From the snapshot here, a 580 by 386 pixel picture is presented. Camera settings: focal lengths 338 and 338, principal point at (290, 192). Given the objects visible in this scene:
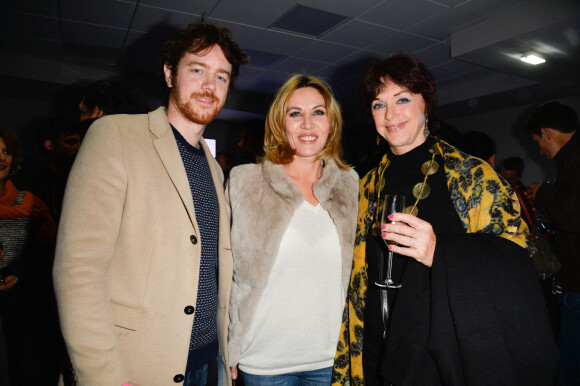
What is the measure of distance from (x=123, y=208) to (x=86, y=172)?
163mm

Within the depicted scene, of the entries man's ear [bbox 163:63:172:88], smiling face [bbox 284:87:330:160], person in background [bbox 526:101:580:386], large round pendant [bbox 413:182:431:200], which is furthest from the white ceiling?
large round pendant [bbox 413:182:431:200]

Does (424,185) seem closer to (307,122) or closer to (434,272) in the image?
(434,272)

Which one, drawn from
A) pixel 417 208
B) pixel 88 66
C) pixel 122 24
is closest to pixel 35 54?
pixel 88 66

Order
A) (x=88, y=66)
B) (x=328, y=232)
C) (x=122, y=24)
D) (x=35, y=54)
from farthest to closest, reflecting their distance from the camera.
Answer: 1. (x=88, y=66)
2. (x=35, y=54)
3. (x=122, y=24)
4. (x=328, y=232)

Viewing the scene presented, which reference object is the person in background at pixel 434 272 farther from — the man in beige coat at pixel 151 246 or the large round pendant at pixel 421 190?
the man in beige coat at pixel 151 246

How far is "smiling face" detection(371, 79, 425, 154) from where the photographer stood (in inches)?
65.6

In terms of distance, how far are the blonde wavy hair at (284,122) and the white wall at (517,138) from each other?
7659 mm

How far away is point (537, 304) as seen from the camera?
1.24 metres

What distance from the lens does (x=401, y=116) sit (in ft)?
5.46

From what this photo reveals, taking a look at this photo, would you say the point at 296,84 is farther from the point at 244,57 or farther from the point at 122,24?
the point at 122,24

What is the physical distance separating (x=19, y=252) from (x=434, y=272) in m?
2.90

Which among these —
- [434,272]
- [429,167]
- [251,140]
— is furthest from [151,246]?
[251,140]

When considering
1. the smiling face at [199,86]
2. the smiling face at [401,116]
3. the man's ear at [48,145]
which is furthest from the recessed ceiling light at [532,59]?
the man's ear at [48,145]

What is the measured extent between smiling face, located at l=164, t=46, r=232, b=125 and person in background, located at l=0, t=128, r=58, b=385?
1806 millimetres
